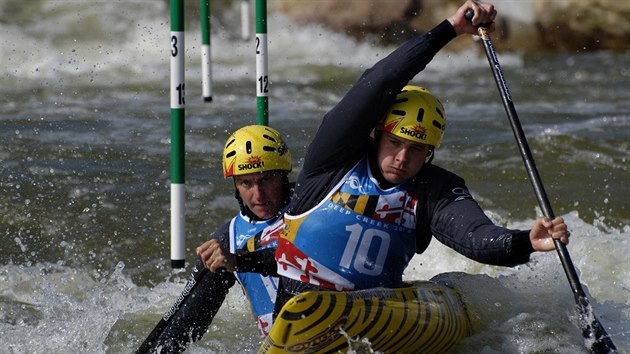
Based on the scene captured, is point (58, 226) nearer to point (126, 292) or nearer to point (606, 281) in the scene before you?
point (126, 292)

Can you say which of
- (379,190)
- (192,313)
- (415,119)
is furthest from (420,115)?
(192,313)

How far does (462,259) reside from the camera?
7.57 m

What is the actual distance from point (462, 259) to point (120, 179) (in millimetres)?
3182

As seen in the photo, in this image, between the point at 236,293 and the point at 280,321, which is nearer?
the point at 280,321

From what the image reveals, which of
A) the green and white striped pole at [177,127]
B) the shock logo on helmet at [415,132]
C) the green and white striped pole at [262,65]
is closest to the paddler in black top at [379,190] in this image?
the shock logo on helmet at [415,132]

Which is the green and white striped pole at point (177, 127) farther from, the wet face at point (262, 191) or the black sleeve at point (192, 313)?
the wet face at point (262, 191)

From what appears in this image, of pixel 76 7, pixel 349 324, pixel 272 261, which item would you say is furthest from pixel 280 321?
pixel 76 7

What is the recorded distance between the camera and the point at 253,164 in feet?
16.7

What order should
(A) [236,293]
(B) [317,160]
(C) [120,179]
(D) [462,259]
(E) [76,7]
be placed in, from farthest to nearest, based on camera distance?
(E) [76,7] → (C) [120,179] → (D) [462,259] → (A) [236,293] → (B) [317,160]

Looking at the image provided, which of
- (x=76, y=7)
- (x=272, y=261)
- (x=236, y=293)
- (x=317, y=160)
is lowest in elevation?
(x=236, y=293)

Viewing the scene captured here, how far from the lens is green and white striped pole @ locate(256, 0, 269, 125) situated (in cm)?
689

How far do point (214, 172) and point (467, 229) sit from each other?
5.34m

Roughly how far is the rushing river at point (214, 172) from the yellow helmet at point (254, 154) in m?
1.05

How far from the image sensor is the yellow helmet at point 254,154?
509cm
